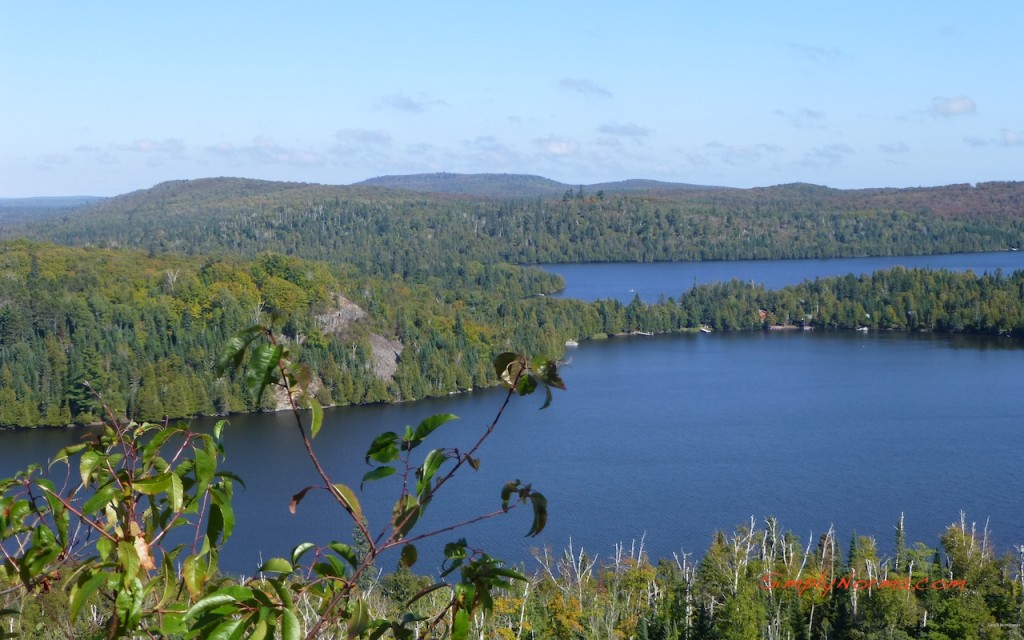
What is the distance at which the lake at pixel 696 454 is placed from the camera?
59.6 feet

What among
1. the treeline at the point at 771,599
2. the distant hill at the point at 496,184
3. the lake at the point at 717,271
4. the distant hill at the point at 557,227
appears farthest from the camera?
the distant hill at the point at 496,184

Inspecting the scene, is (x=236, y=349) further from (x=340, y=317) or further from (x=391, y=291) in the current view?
(x=391, y=291)

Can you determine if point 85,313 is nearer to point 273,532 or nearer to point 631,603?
point 273,532

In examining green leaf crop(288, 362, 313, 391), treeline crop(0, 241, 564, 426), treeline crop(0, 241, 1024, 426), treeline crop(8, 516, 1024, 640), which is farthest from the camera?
treeline crop(0, 241, 1024, 426)

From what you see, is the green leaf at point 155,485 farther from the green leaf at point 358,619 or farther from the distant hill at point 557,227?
the distant hill at point 557,227

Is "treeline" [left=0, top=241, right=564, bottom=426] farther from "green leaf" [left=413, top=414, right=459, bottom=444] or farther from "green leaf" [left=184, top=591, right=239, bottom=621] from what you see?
"green leaf" [left=184, top=591, right=239, bottom=621]

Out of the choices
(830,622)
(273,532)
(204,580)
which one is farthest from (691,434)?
(204,580)

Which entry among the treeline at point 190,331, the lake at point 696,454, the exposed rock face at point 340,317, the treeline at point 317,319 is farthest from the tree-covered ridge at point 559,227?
the lake at point 696,454

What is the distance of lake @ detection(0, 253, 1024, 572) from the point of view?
59.6 feet

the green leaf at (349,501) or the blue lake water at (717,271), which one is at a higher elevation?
the green leaf at (349,501)

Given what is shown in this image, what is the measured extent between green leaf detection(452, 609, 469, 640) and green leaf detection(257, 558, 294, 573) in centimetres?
24

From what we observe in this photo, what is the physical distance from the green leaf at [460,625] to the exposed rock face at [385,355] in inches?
1337

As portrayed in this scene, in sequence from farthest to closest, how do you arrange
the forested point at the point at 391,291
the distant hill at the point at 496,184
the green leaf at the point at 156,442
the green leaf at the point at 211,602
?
the distant hill at the point at 496,184 < the forested point at the point at 391,291 < the green leaf at the point at 156,442 < the green leaf at the point at 211,602

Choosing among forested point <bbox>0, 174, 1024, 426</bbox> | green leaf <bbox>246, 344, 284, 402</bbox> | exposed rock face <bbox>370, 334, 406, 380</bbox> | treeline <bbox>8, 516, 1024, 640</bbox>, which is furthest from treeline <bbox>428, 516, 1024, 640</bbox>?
exposed rock face <bbox>370, 334, 406, 380</bbox>
